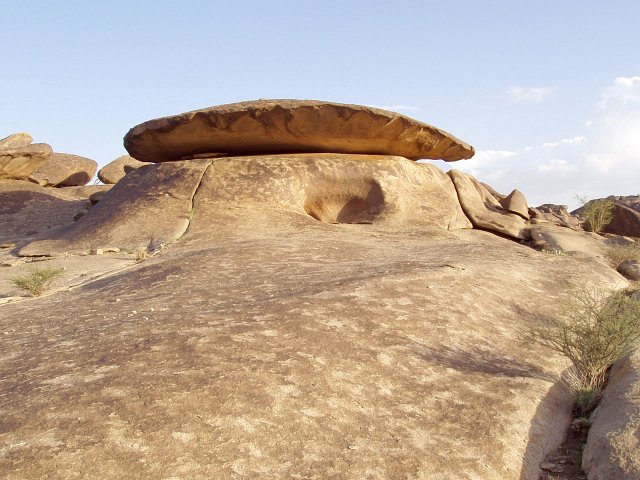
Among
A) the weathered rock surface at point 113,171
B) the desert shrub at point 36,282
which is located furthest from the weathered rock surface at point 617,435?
the weathered rock surface at point 113,171

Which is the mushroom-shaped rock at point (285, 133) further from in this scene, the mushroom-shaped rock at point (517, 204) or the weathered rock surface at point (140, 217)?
the mushroom-shaped rock at point (517, 204)

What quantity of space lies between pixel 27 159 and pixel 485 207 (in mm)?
9590

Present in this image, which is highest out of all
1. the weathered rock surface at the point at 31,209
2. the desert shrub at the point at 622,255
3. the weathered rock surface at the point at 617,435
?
the desert shrub at the point at 622,255

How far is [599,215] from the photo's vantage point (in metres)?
11.8

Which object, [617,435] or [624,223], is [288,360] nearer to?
[617,435]

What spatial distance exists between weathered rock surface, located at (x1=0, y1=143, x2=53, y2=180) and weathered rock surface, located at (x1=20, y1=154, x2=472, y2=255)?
5293 mm

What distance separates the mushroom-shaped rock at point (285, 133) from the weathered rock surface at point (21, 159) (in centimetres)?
477

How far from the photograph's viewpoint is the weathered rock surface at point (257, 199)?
25.4 feet

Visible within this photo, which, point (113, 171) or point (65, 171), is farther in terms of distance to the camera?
point (113, 171)

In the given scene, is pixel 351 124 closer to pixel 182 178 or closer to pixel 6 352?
pixel 182 178

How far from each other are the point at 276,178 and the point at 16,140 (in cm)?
882

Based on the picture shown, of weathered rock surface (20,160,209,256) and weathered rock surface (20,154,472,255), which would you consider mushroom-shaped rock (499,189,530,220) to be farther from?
weathered rock surface (20,160,209,256)

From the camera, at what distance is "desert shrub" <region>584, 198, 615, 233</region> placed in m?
11.7

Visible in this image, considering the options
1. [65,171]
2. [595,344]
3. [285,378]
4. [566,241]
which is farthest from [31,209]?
[595,344]
